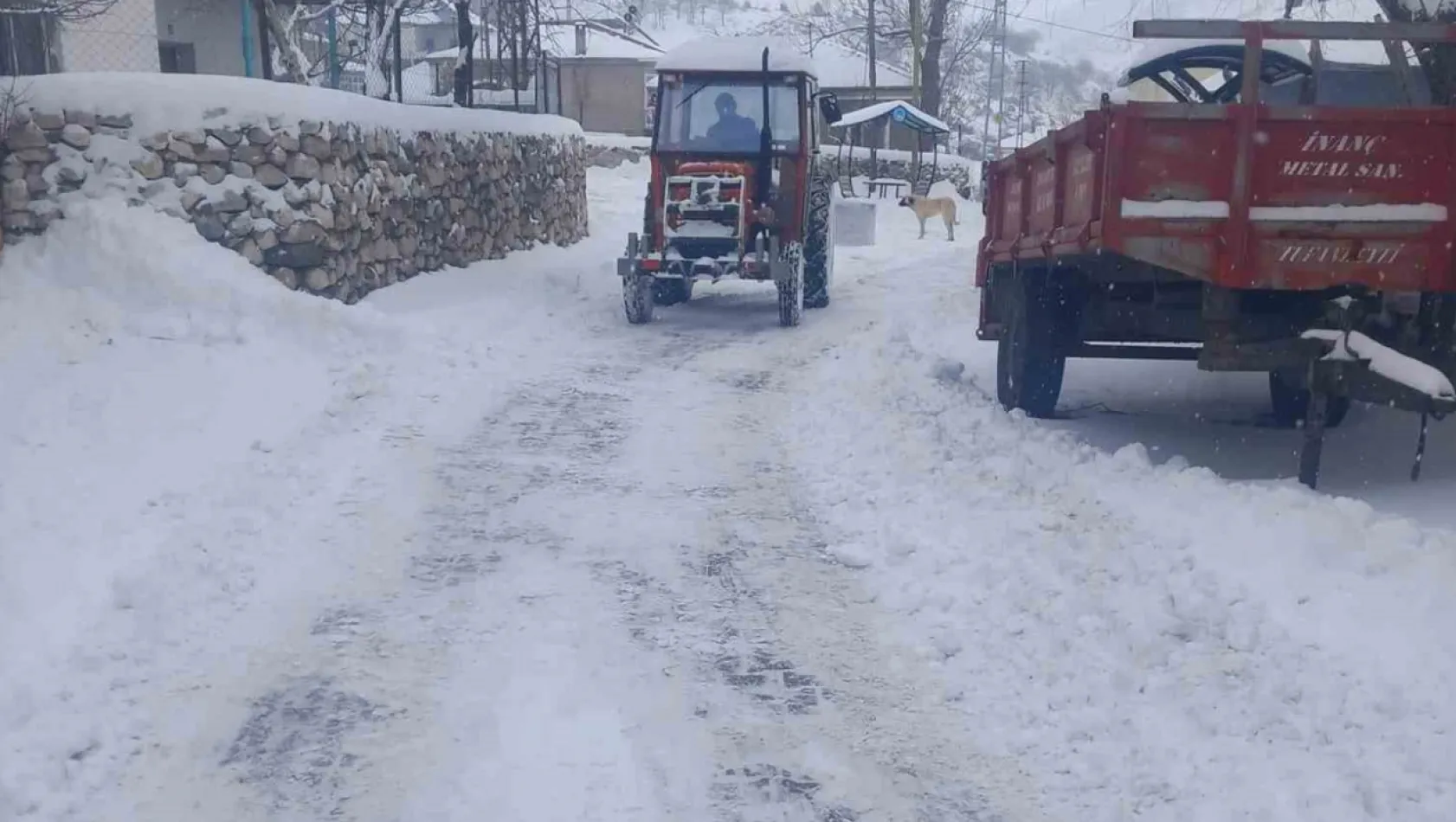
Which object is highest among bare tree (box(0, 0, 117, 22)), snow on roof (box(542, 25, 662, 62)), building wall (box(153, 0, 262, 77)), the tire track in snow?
snow on roof (box(542, 25, 662, 62))

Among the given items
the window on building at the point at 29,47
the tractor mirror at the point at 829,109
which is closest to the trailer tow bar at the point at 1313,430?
the tractor mirror at the point at 829,109

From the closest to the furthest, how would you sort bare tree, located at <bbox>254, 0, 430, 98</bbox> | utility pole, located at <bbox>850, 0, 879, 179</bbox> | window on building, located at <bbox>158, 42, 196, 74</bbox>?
bare tree, located at <bbox>254, 0, 430, 98</bbox>
window on building, located at <bbox>158, 42, 196, 74</bbox>
utility pole, located at <bbox>850, 0, 879, 179</bbox>

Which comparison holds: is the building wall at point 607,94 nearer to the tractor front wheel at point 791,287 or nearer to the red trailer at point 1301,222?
the tractor front wheel at point 791,287

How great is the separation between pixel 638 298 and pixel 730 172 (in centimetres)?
158

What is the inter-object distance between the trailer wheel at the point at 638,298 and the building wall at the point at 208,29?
384 inches

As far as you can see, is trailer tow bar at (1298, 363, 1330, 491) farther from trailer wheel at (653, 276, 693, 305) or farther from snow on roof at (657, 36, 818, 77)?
trailer wheel at (653, 276, 693, 305)

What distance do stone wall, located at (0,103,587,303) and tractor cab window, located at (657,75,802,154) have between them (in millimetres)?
2359

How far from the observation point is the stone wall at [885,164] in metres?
36.6

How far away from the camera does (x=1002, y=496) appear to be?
261 inches

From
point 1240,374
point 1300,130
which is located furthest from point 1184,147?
point 1240,374

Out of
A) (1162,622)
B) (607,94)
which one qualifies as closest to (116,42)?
(1162,622)

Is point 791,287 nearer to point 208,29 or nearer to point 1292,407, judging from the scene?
point 1292,407

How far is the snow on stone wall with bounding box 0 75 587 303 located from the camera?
9812 mm

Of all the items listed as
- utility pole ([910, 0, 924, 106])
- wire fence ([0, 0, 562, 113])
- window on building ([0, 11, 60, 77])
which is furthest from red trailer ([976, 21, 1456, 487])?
utility pole ([910, 0, 924, 106])
